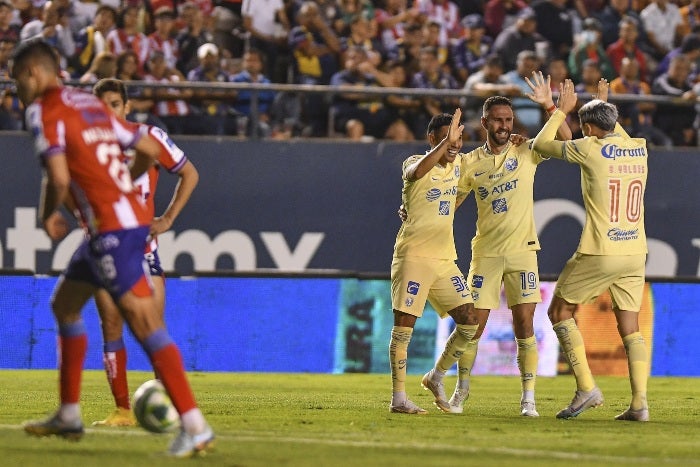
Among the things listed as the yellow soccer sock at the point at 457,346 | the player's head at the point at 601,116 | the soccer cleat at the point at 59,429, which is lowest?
the yellow soccer sock at the point at 457,346

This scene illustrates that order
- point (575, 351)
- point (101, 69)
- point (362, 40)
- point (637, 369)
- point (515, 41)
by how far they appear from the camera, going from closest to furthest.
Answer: point (637, 369) → point (575, 351) → point (101, 69) → point (362, 40) → point (515, 41)

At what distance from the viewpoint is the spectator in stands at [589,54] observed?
18.9 metres

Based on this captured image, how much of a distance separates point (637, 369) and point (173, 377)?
4.36 metres

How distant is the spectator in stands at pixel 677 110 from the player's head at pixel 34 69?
451 inches

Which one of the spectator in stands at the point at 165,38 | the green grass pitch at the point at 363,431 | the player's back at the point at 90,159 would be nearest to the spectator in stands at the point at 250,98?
the spectator in stands at the point at 165,38

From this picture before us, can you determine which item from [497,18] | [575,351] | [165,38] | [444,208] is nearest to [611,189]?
[575,351]

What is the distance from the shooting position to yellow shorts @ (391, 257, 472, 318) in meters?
10.9

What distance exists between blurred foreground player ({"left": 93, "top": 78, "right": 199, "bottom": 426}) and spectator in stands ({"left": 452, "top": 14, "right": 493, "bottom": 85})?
9.66 meters

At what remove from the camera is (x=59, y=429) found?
7977mm

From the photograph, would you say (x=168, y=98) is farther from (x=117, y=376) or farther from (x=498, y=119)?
(x=117, y=376)

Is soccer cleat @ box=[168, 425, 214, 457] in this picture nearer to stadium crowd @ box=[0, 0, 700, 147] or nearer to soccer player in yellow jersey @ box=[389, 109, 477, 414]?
soccer player in yellow jersey @ box=[389, 109, 477, 414]

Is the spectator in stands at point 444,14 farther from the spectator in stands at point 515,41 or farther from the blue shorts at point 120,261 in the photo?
the blue shorts at point 120,261

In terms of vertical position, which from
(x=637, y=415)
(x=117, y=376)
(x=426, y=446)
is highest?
(x=426, y=446)

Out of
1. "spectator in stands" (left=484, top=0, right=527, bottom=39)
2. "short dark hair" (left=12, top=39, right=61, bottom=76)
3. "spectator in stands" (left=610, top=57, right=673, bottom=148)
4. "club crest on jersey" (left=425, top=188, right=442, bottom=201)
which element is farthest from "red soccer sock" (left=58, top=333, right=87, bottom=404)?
"spectator in stands" (left=484, top=0, right=527, bottom=39)
